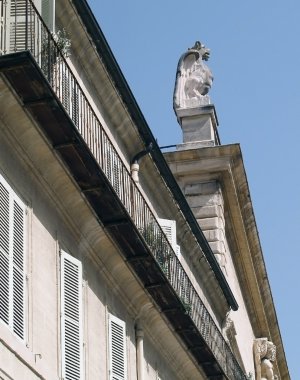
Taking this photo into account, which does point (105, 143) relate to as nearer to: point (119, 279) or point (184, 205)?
point (119, 279)

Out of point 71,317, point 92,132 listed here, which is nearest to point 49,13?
point 92,132

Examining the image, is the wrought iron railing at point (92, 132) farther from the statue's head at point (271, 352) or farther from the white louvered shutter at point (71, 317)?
the statue's head at point (271, 352)

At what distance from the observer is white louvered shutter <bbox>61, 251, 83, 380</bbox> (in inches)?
756

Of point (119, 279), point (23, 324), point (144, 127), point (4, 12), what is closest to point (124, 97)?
point (144, 127)

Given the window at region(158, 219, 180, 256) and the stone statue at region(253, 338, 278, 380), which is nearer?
the window at region(158, 219, 180, 256)

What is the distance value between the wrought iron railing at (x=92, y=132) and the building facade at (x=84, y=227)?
0.02m

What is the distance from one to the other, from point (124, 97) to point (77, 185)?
4.49 metres

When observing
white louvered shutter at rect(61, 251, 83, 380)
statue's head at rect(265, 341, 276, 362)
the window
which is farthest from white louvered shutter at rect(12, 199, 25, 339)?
statue's head at rect(265, 341, 276, 362)

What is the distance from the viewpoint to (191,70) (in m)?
39.7

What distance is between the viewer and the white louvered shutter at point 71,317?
63.0 ft

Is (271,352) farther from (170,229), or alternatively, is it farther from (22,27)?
(22,27)

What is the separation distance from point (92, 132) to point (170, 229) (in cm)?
601

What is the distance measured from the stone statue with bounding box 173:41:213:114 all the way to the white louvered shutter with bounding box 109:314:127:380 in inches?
675

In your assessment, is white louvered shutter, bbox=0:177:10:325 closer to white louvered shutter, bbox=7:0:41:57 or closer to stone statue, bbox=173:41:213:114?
white louvered shutter, bbox=7:0:41:57
